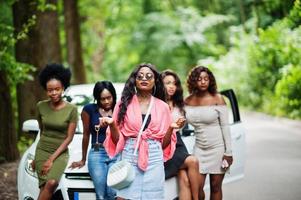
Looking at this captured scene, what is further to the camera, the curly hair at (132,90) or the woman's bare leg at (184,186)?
the woman's bare leg at (184,186)

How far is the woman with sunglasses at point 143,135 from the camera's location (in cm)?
502

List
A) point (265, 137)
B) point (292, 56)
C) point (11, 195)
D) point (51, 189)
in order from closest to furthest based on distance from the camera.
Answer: point (51, 189) → point (11, 195) → point (265, 137) → point (292, 56)

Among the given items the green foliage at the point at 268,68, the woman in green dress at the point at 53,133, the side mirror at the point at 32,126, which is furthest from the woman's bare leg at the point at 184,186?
the green foliage at the point at 268,68

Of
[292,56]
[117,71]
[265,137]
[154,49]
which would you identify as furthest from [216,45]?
[265,137]

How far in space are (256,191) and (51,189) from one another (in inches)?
177

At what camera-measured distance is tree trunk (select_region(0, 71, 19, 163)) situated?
36.9 feet

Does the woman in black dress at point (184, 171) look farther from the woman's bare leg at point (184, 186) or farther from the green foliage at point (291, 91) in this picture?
the green foliage at point (291, 91)

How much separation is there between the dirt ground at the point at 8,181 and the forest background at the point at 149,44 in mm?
407

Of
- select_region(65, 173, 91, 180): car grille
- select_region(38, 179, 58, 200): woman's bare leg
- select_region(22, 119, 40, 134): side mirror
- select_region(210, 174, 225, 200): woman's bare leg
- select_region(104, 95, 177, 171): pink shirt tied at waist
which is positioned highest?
select_region(104, 95, 177, 171): pink shirt tied at waist

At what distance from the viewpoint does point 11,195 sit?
8.89 metres

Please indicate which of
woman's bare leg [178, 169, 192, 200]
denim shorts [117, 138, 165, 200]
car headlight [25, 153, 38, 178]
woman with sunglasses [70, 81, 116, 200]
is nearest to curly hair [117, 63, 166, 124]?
denim shorts [117, 138, 165, 200]

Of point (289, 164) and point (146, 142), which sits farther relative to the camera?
point (289, 164)

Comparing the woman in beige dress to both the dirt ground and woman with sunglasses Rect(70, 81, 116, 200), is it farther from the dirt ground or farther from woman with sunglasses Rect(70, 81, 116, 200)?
the dirt ground

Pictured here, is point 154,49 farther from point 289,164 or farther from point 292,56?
point 289,164
